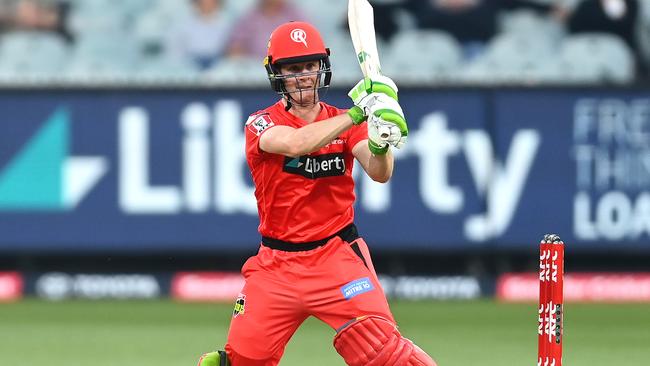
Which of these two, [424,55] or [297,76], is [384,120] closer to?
[297,76]

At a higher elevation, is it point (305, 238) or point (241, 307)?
point (305, 238)

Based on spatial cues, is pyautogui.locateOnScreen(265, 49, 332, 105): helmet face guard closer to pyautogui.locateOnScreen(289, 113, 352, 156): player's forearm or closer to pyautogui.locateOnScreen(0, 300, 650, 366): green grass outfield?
pyautogui.locateOnScreen(289, 113, 352, 156): player's forearm

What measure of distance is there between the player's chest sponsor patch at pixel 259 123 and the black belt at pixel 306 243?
44cm

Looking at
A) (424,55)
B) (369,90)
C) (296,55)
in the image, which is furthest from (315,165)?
(424,55)

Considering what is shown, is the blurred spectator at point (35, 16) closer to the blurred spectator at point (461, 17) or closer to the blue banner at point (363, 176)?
the blue banner at point (363, 176)

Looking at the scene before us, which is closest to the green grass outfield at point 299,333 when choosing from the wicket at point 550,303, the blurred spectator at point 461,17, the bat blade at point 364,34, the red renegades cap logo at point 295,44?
the blurred spectator at point 461,17

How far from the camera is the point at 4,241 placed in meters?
11.0

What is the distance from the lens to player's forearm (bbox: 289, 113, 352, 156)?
17.3ft

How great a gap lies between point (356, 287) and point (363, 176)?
5.16 m

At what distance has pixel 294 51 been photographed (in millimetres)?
5539

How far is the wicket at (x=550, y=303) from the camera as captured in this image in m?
4.94

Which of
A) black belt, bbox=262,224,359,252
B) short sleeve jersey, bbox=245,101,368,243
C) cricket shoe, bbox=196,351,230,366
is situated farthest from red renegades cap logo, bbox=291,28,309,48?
cricket shoe, bbox=196,351,230,366

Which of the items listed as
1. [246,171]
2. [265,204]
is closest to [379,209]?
[246,171]

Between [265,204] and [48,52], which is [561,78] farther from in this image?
[265,204]
